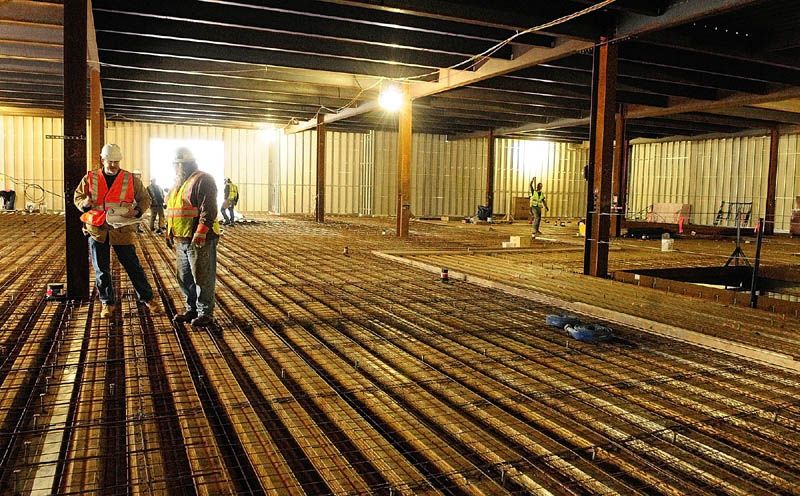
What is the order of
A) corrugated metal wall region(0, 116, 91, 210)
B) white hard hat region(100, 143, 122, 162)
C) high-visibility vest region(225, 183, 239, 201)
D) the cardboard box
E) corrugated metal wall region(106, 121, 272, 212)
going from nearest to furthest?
white hard hat region(100, 143, 122, 162), the cardboard box, high-visibility vest region(225, 183, 239, 201), corrugated metal wall region(0, 116, 91, 210), corrugated metal wall region(106, 121, 272, 212)

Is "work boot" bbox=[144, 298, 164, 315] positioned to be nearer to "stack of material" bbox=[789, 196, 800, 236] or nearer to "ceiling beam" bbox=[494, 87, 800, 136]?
"ceiling beam" bbox=[494, 87, 800, 136]

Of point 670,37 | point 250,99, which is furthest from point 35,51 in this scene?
point 670,37

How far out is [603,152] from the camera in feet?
33.0

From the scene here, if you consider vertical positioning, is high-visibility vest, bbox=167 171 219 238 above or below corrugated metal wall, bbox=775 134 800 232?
below

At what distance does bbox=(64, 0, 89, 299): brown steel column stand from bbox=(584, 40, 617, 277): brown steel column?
24.4ft

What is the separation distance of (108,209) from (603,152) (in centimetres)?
732

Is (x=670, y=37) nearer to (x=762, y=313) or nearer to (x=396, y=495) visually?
(x=762, y=313)

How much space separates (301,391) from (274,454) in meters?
1.02

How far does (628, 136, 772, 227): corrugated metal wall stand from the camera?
28.1 meters

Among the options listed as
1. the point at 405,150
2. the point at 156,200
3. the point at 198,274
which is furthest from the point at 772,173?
the point at 198,274

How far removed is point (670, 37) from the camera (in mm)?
10383

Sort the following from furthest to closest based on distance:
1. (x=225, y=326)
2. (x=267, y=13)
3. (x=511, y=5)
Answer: (x=267, y=13) → (x=511, y=5) → (x=225, y=326)

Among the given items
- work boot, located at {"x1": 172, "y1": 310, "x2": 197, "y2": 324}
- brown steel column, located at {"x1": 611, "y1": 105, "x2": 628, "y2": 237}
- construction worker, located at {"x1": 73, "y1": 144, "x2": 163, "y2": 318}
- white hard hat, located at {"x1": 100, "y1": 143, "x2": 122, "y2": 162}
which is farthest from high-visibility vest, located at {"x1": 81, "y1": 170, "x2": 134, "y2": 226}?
brown steel column, located at {"x1": 611, "y1": 105, "x2": 628, "y2": 237}

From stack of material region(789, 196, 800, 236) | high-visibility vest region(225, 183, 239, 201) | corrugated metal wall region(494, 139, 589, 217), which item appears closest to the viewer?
high-visibility vest region(225, 183, 239, 201)
